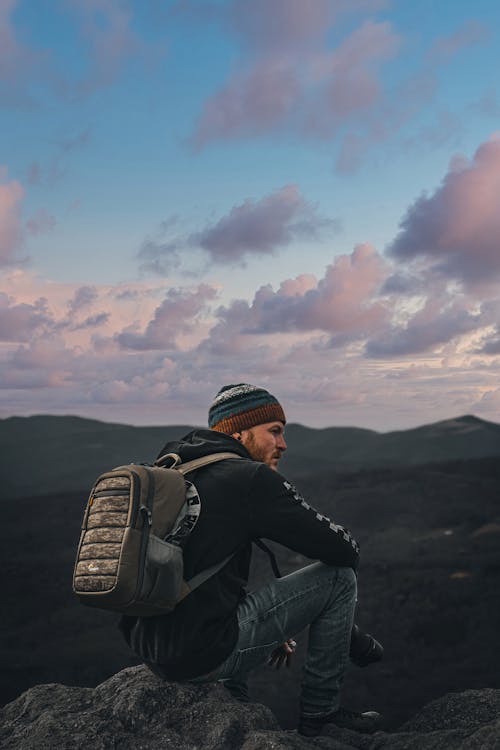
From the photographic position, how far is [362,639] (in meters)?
3.72

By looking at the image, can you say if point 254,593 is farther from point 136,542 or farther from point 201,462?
point 136,542

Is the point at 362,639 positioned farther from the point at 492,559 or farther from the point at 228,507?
the point at 492,559

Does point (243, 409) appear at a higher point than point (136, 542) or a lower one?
higher

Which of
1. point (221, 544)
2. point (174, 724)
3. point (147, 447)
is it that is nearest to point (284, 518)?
point (221, 544)

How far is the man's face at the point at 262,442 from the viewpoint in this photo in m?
3.59

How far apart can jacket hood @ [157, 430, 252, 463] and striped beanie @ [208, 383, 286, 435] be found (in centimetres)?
12

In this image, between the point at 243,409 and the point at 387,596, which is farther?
the point at 387,596

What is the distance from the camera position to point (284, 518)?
321 centimetres

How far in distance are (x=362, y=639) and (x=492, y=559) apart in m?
8.73

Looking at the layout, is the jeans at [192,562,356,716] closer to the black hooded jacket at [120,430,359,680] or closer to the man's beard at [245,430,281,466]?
the black hooded jacket at [120,430,359,680]

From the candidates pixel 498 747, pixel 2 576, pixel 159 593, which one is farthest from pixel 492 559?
pixel 159 593

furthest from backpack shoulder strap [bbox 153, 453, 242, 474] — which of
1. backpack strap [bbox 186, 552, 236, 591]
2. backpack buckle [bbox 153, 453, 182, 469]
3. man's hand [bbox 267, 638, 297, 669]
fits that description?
man's hand [bbox 267, 638, 297, 669]

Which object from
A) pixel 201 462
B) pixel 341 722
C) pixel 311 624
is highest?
pixel 201 462

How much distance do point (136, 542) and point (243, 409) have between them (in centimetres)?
91
